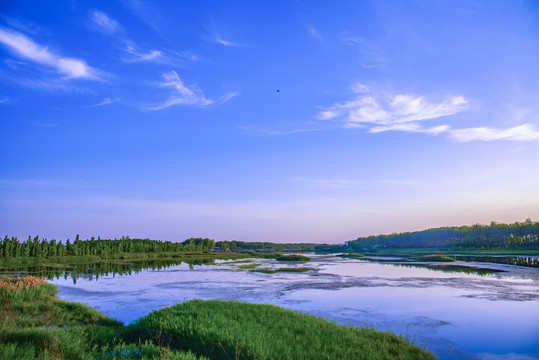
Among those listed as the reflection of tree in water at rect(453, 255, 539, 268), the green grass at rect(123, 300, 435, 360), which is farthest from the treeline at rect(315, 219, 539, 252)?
the green grass at rect(123, 300, 435, 360)

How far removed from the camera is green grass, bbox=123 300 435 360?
10.3 metres

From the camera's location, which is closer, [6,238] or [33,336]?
[33,336]

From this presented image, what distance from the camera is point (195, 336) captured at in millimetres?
11680

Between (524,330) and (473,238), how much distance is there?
142220mm

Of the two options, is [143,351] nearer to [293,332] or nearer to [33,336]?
[33,336]

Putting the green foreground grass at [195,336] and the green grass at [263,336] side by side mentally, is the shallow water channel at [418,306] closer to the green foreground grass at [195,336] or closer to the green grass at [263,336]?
the green grass at [263,336]

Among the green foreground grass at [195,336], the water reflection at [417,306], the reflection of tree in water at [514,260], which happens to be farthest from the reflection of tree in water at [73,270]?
the reflection of tree in water at [514,260]

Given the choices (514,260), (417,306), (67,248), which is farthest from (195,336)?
(67,248)

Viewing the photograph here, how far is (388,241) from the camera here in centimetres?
19088

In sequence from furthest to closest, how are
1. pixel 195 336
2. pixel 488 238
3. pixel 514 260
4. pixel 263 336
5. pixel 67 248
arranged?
pixel 488 238 → pixel 67 248 → pixel 514 260 → pixel 195 336 → pixel 263 336

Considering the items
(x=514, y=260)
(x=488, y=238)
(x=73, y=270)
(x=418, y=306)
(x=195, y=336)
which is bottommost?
(x=514, y=260)

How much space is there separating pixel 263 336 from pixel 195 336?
256 centimetres

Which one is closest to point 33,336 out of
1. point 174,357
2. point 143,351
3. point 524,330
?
point 143,351

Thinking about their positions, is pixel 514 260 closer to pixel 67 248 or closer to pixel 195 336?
pixel 195 336
